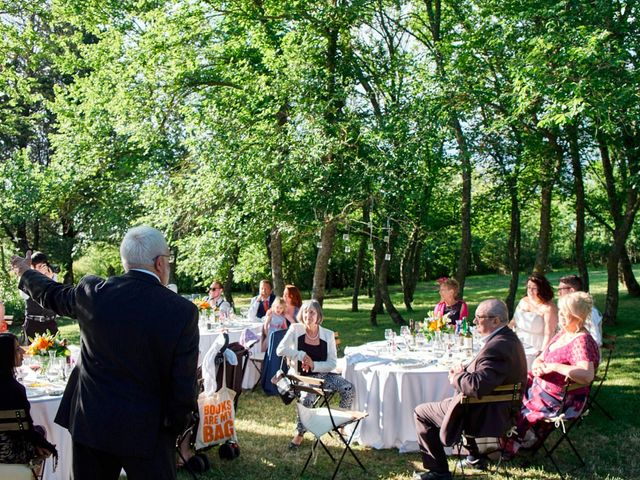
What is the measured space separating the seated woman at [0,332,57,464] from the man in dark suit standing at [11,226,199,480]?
133 cm

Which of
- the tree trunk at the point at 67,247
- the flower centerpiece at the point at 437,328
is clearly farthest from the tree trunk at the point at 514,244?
the tree trunk at the point at 67,247

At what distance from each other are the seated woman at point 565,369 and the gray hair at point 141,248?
12.0 ft

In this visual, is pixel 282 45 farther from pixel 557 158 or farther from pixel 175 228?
pixel 557 158

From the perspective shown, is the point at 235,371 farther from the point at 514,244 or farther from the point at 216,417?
the point at 514,244

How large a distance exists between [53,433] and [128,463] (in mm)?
2285

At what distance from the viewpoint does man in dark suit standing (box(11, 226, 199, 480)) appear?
291 cm

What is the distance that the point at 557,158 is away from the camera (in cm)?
1400

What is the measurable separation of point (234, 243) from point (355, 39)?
5.64m

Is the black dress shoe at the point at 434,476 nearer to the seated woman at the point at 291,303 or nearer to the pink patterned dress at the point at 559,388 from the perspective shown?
the pink patterned dress at the point at 559,388

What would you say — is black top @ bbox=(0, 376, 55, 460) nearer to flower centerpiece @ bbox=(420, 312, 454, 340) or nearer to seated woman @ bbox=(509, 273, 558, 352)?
flower centerpiece @ bbox=(420, 312, 454, 340)

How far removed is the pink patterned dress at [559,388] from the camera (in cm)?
523

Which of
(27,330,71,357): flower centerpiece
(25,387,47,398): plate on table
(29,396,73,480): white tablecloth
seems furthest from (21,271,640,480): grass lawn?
(27,330,71,357): flower centerpiece

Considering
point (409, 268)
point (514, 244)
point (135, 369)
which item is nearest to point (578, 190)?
point (514, 244)

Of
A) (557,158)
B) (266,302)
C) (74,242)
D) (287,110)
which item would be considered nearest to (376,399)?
(266,302)
